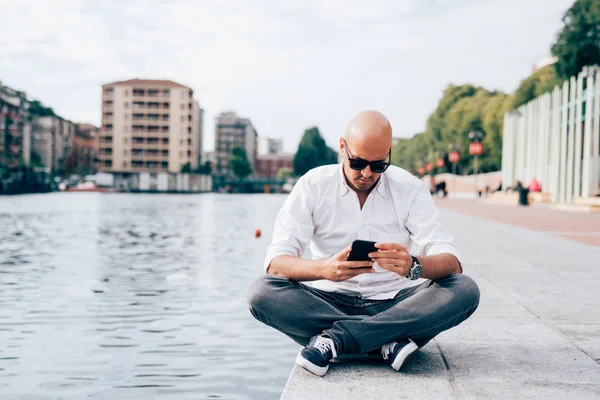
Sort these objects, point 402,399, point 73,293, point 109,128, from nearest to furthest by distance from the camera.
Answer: point 402,399 < point 73,293 < point 109,128

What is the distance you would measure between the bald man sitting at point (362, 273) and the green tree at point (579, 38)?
5725 centimetres

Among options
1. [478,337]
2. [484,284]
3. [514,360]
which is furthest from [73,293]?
[514,360]

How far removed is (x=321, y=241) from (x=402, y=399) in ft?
3.52

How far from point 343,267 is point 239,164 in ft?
526

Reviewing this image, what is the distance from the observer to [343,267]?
370 centimetres

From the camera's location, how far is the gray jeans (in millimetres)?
3945

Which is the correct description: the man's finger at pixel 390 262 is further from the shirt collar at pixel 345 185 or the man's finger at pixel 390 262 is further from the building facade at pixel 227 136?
the building facade at pixel 227 136

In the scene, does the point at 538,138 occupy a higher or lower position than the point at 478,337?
higher

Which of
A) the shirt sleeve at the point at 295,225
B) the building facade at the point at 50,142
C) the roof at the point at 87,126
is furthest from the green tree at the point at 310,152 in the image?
the shirt sleeve at the point at 295,225

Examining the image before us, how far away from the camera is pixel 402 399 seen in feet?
11.1

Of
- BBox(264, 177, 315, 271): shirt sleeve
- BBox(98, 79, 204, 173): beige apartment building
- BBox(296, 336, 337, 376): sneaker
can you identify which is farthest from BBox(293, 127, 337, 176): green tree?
BBox(296, 336, 337, 376): sneaker

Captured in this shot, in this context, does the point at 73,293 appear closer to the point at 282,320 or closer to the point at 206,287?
the point at 206,287

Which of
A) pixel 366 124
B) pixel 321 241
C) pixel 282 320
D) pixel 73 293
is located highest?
pixel 366 124

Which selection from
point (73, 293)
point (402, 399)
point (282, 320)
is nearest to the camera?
point (402, 399)
